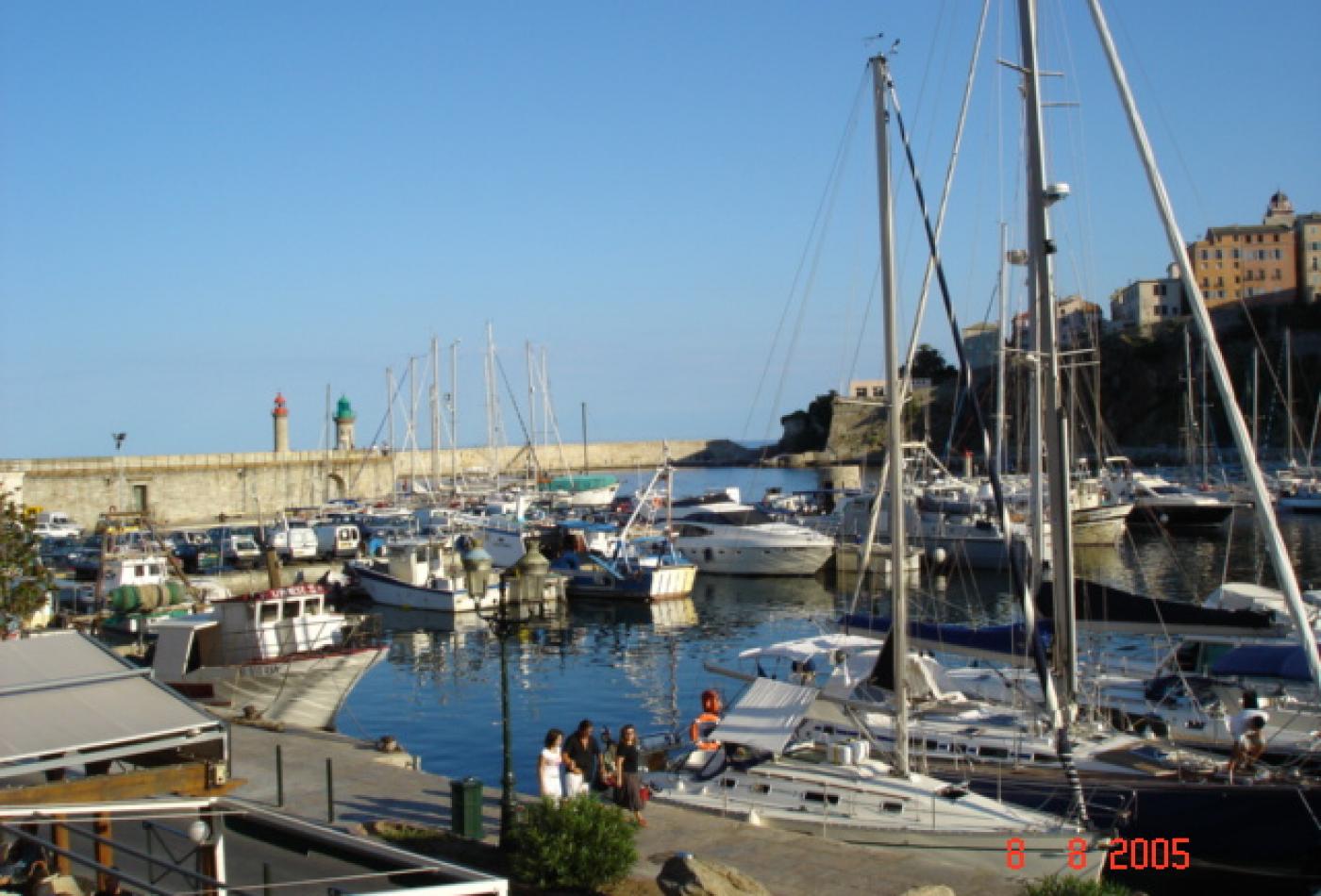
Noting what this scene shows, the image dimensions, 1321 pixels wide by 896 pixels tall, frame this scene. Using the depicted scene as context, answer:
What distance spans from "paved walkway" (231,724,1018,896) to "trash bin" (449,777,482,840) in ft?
1.34

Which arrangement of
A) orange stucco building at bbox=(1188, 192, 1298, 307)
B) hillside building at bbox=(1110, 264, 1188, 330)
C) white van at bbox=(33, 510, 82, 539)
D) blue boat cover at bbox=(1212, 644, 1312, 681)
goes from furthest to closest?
1. hillside building at bbox=(1110, 264, 1188, 330)
2. orange stucco building at bbox=(1188, 192, 1298, 307)
3. white van at bbox=(33, 510, 82, 539)
4. blue boat cover at bbox=(1212, 644, 1312, 681)

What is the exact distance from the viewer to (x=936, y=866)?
1426cm

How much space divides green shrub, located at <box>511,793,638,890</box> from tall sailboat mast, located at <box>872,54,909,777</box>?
18.0ft

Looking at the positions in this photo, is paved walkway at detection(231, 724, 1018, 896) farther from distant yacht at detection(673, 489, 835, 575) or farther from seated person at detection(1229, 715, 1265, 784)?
distant yacht at detection(673, 489, 835, 575)

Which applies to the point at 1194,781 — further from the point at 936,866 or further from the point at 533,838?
the point at 533,838

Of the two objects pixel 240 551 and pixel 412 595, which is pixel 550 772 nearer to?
pixel 412 595

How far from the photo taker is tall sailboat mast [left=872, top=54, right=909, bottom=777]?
1704 cm

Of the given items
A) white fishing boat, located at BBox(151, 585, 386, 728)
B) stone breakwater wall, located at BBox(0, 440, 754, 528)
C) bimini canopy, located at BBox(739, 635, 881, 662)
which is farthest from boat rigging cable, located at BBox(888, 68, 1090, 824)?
stone breakwater wall, located at BBox(0, 440, 754, 528)

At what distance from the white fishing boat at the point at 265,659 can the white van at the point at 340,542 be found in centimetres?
3548

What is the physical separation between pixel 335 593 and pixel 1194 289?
45.3 metres

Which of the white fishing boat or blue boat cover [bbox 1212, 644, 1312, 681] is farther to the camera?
the white fishing boat

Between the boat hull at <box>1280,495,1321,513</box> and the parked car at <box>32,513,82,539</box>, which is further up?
the parked car at <box>32,513,82,539</box>

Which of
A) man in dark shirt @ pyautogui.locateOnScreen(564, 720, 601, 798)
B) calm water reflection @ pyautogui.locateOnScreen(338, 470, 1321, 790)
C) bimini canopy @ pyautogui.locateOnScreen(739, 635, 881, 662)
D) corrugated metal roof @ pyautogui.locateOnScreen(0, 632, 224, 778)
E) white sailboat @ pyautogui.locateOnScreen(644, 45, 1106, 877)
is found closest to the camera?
corrugated metal roof @ pyautogui.locateOnScreen(0, 632, 224, 778)

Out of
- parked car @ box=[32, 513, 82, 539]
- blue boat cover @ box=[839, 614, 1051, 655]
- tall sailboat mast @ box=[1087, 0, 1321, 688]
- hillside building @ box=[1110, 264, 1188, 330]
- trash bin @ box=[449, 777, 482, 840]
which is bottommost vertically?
trash bin @ box=[449, 777, 482, 840]
